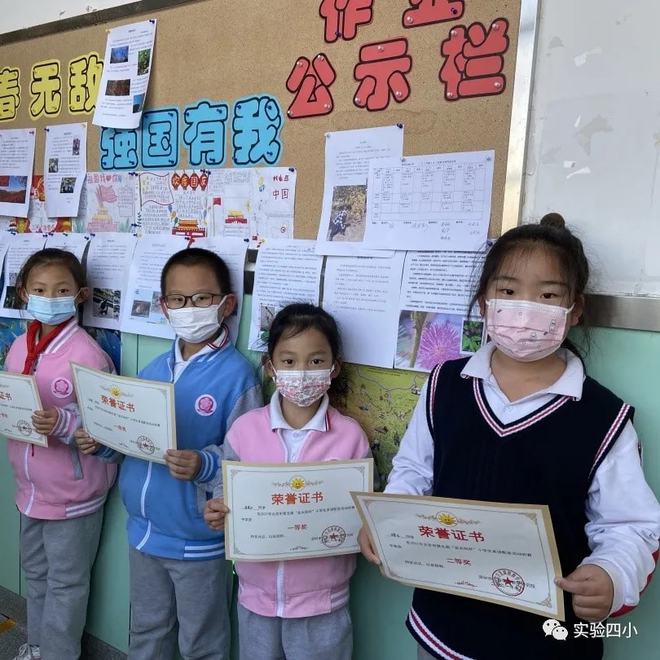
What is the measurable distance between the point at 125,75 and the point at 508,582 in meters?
1.69

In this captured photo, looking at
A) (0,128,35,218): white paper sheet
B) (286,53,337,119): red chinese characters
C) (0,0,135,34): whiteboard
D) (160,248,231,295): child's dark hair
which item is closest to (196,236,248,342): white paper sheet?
(160,248,231,295): child's dark hair

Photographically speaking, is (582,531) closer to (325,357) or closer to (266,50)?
(325,357)

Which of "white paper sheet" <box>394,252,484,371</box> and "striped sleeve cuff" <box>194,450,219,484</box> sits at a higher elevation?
"white paper sheet" <box>394,252,484,371</box>

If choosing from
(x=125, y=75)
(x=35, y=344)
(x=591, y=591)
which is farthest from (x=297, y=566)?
(x=125, y=75)

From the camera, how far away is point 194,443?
150 centimetres

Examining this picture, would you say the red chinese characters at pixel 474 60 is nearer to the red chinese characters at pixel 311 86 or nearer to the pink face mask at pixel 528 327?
the red chinese characters at pixel 311 86

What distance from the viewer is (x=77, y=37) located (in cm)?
192

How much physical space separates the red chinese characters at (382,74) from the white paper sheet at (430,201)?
0.14 metres

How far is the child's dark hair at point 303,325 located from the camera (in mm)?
1313

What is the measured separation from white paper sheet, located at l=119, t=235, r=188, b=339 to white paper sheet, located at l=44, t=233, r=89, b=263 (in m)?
0.26

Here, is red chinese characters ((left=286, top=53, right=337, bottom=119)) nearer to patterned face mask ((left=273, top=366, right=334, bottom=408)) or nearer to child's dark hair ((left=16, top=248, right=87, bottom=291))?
patterned face mask ((left=273, top=366, right=334, bottom=408))

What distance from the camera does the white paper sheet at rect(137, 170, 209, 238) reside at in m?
1.67

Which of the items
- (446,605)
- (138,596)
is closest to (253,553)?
(446,605)

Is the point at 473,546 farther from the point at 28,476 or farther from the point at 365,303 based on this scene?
the point at 28,476
